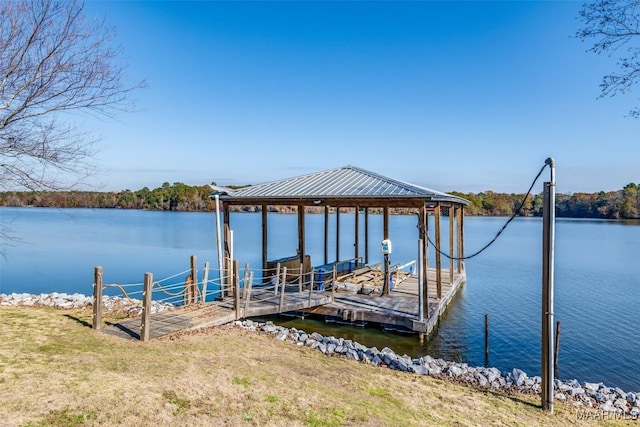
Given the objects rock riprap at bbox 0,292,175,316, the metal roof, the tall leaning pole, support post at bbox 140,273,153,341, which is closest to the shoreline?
rock riprap at bbox 0,292,175,316

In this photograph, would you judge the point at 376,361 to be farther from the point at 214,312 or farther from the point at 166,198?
the point at 166,198

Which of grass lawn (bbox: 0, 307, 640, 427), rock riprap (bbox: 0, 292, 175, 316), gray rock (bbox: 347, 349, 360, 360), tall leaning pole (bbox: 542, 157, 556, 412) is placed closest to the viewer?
grass lawn (bbox: 0, 307, 640, 427)

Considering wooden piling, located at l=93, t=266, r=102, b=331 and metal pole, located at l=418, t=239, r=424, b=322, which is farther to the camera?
metal pole, located at l=418, t=239, r=424, b=322

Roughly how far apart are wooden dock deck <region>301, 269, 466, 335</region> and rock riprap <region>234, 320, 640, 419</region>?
1.88 metres

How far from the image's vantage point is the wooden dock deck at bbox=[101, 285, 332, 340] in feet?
24.9

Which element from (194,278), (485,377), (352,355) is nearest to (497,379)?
(485,377)

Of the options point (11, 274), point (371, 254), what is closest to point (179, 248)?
point (11, 274)

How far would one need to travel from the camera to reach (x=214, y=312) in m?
8.93

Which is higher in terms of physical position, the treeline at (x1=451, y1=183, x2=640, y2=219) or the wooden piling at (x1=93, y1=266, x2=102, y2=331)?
the treeline at (x1=451, y1=183, x2=640, y2=219)

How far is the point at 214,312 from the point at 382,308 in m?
4.43

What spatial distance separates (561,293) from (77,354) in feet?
57.1

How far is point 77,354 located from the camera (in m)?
6.11

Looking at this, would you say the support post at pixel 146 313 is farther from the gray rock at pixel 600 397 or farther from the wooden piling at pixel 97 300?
the gray rock at pixel 600 397

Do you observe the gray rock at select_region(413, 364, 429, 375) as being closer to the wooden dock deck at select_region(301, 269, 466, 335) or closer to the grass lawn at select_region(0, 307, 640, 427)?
the grass lawn at select_region(0, 307, 640, 427)
